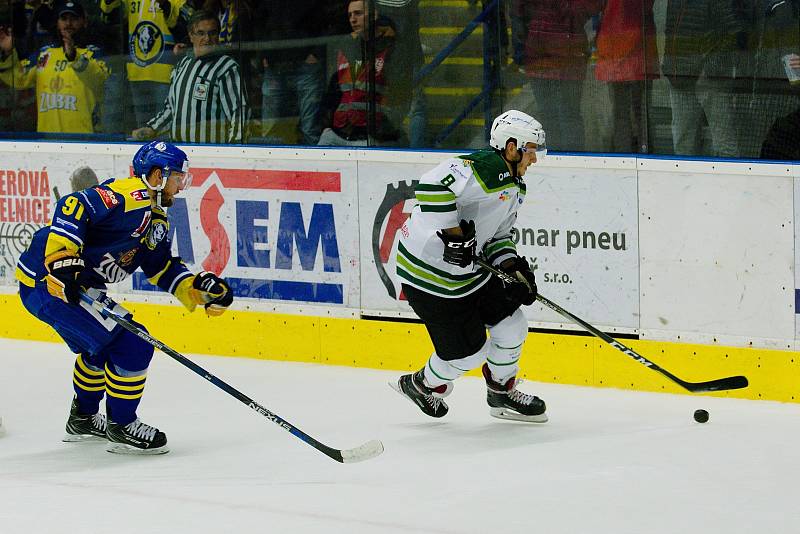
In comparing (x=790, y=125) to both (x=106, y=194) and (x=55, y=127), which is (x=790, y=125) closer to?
(x=106, y=194)

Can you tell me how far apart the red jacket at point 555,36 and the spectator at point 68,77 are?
2.23 m

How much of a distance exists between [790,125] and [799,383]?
0.91 m

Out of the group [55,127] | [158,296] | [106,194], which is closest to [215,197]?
[158,296]

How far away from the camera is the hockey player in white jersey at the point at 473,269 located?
201 inches

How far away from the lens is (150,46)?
7.17 m

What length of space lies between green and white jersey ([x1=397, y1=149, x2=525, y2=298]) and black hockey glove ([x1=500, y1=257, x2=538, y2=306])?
64mm

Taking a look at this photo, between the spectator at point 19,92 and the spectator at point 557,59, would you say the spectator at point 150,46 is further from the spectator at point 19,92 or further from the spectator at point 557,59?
the spectator at point 557,59

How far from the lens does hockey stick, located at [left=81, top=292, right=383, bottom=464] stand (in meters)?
4.56

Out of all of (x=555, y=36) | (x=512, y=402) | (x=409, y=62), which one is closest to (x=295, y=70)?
(x=409, y=62)

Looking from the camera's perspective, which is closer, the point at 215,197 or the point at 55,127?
the point at 215,197

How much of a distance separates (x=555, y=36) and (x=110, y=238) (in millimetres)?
2041

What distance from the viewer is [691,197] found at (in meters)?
5.66

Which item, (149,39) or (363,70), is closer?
(363,70)

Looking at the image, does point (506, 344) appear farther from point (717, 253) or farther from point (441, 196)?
point (717, 253)
